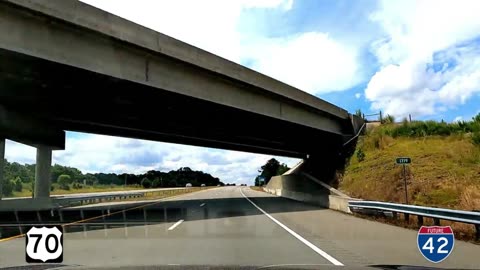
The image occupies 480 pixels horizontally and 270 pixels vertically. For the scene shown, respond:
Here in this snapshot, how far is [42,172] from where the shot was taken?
33.8 meters

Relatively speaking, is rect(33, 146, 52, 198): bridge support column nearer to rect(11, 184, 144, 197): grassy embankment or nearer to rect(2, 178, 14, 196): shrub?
rect(2, 178, 14, 196): shrub

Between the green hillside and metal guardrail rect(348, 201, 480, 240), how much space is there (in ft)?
11.6

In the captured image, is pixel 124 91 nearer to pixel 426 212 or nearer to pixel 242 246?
pixel 242 246

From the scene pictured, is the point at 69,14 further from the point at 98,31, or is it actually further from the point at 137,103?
the point at 137,103

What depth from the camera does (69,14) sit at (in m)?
18.6

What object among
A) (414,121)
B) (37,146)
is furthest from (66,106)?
(414,121)

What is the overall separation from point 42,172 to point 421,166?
2426cm

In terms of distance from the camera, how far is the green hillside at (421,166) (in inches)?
1048

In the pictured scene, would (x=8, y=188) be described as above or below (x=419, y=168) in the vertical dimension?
below

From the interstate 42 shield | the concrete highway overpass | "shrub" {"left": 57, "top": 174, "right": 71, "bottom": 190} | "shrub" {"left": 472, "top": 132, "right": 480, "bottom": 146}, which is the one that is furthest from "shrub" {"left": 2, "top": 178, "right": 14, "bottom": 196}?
the interstate 42 shield

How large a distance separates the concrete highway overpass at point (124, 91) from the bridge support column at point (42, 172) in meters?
0.07

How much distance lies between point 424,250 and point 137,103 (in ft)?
72.2

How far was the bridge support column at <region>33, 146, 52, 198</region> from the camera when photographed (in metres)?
33.6

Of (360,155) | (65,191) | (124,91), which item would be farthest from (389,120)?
(65,191)
